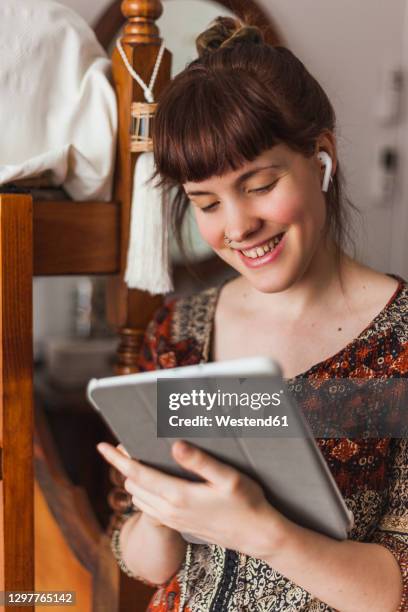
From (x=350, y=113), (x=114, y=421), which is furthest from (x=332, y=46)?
(x=114, y=421)

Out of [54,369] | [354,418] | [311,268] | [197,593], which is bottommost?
[54,369]

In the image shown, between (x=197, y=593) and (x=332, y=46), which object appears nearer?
(x=197, y=593)

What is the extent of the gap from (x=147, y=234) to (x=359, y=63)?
426 mm

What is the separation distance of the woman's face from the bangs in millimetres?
15

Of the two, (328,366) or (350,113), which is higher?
(350,113)

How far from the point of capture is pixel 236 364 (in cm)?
50

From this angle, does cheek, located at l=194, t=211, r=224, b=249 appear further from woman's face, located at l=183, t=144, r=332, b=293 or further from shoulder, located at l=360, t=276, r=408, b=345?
shoulder, located at l=360, t=276, r=408, b=345

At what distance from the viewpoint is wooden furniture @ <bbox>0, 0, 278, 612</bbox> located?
78cm

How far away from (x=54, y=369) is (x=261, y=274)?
3.89ft

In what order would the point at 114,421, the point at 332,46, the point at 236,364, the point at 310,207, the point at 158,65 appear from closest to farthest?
the point at 236,364
the point at 114,421
the point at 310,207
the point at 158,65
the point at 332,46

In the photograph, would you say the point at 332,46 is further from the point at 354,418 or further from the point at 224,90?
the point at 354,418

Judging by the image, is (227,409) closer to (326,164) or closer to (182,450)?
(182,450)

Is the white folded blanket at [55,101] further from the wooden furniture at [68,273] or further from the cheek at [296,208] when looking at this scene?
the cheek at [296,208]

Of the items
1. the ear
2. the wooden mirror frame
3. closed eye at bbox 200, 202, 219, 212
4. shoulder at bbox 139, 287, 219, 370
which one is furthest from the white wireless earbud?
the wooden mirror frame
